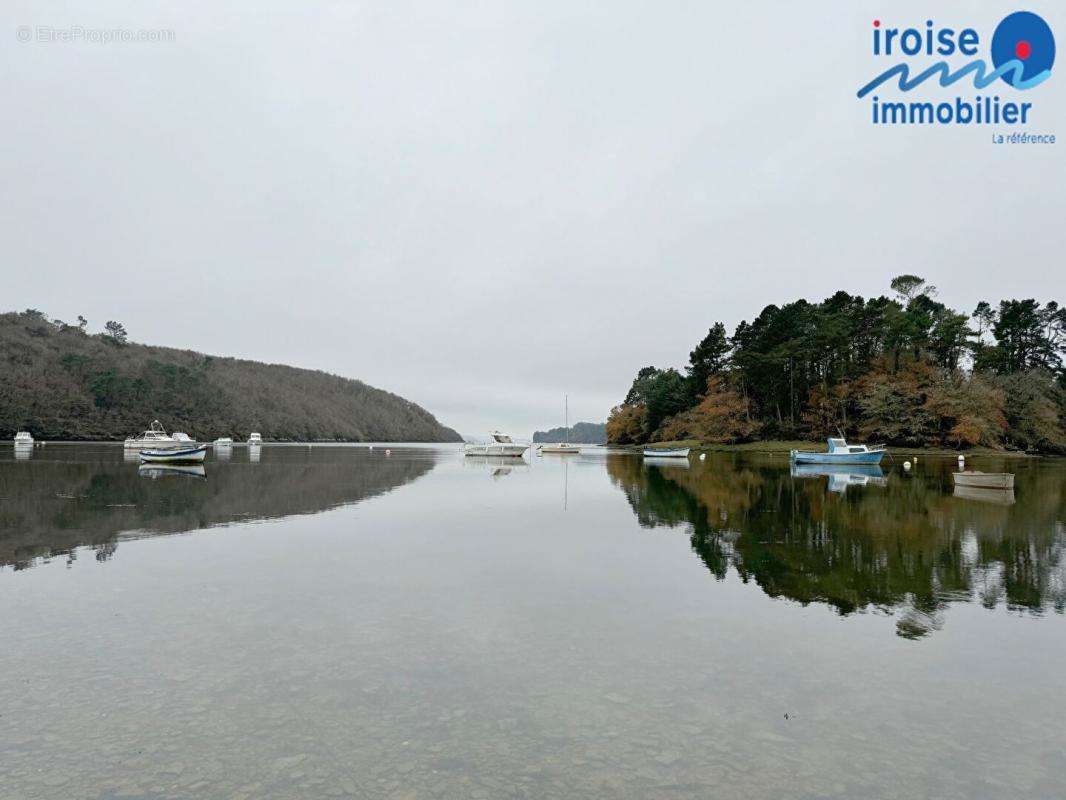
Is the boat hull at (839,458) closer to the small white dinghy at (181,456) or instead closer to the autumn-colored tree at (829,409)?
the autumn-colored tree at (829,409)

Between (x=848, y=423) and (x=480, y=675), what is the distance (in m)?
84.2

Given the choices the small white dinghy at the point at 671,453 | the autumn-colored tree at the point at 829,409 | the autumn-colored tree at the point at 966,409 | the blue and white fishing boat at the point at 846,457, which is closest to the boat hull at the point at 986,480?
the blue and white fishing boat at the point at 846,457

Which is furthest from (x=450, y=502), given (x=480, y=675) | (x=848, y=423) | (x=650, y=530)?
(x=848, y=423)

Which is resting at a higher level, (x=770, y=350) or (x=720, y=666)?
(x=770, y=350)

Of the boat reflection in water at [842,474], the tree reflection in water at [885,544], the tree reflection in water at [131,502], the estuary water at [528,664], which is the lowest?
the boat reflection in water at [842,474]

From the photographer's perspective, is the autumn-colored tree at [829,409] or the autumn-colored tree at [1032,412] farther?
the autumn-colored tree at [829,409]

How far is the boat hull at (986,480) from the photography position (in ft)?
96.0

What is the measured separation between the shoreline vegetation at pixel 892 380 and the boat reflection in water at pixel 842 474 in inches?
1055

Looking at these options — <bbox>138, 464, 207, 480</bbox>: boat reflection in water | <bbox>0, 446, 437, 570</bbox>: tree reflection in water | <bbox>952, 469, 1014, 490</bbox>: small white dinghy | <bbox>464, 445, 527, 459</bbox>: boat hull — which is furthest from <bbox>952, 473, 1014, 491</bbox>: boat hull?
<bbox>464, 445, 527, 459</bbox>: boat hull

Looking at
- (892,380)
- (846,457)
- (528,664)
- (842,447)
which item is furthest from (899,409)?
(528,664)

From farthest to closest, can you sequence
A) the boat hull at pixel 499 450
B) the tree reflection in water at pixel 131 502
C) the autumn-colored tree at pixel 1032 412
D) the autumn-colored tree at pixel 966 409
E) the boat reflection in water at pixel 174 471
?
1. the boat hull at pixel 499 450
2. the autumn-colored tree at pixel 1032 412
3. the autumn-colored tree at pixel 966 409
4. the boat reflection in water at pixel 174 471
5. the tree reflection in water at pixel 131 502

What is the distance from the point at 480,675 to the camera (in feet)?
23.8

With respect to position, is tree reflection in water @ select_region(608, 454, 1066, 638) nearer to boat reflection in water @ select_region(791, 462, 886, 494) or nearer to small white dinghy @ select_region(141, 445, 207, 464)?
boat reflection in water @ select_region(791, 462, 886, 494)

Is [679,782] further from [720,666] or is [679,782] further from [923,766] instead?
[720,666]
